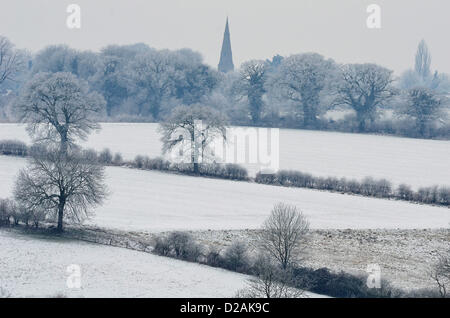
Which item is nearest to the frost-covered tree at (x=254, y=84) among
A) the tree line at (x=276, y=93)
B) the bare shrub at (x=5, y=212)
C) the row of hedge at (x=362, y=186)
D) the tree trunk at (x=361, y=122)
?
the tree line at (x=276, y=93)

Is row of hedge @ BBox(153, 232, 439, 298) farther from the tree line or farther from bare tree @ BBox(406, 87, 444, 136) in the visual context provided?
bare tree @ BBox(406, 87, 444, 136)

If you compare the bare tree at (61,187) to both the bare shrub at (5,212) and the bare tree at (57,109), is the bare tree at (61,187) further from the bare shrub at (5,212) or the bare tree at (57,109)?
the bare tree at (57,109)

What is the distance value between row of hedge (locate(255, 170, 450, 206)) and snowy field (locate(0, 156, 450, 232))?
169cm

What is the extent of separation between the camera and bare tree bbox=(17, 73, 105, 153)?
64.8 metres

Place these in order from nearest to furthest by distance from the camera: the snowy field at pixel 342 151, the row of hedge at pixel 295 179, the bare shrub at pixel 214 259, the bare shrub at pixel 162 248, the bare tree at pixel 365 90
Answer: the bare shrub at pixel 214 259 < the bare shrub at pixel 162 248 < the row of hedge at pixel 295 179 < the snowy field at pixel 342 151 < the bare tree at pixel 365 90

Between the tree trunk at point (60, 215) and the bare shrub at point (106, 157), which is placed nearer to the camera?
the tree trunk at point (60, 215)

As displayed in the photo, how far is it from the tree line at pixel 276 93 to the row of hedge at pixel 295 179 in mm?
30327

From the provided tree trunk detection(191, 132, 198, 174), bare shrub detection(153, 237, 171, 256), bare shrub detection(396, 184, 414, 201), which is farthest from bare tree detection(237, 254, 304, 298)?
tree trunk detection(191, 132, 198, 174)

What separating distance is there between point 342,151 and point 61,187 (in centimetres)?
4372

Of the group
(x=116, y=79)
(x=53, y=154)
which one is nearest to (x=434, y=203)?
(x=53, y=154)

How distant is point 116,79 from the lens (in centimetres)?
10831

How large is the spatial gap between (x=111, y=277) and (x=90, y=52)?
9658cm

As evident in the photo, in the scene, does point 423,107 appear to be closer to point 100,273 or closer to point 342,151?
point 342,151

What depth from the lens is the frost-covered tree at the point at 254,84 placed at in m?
101
